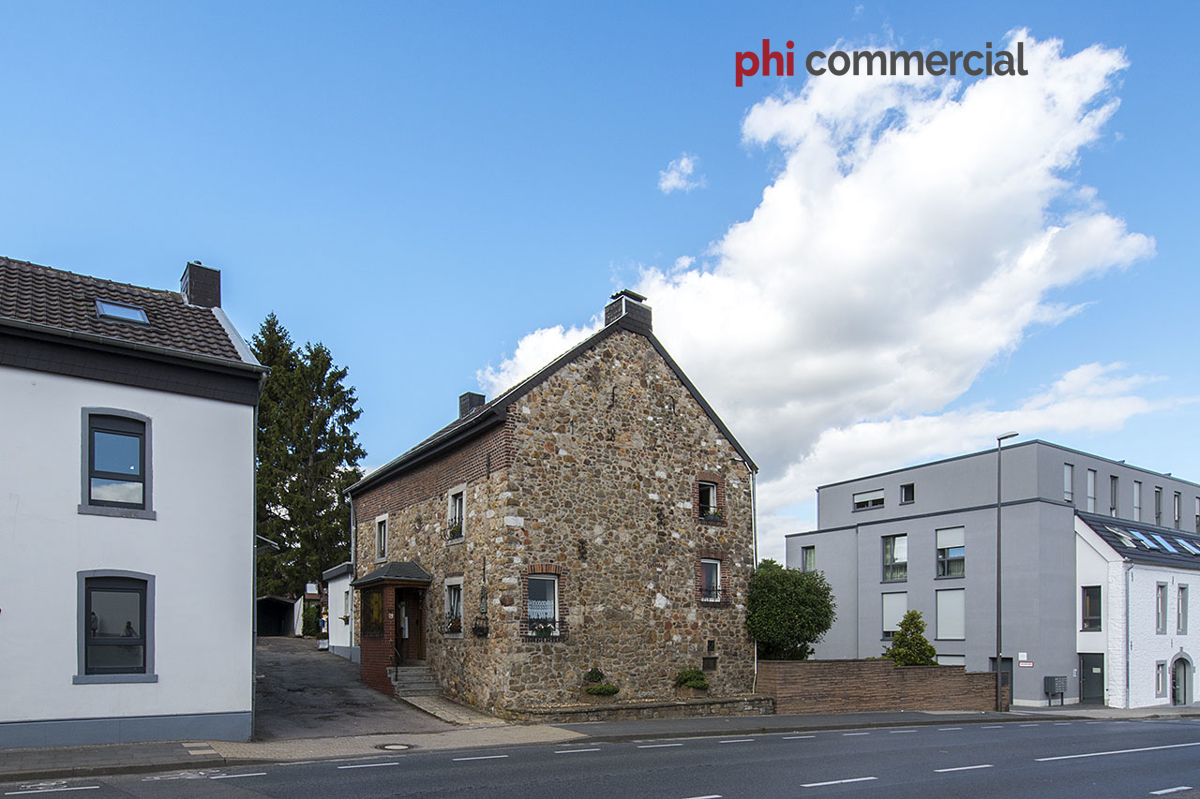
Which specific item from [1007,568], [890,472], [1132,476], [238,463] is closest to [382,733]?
[238,463]

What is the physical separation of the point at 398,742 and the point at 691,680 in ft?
29.6

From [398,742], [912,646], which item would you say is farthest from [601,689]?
[912,646]

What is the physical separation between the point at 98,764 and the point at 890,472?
1534 inches

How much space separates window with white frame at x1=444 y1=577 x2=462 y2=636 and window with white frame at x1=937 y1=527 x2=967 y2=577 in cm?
2404

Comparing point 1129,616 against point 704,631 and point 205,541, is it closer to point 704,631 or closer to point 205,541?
point 704,631

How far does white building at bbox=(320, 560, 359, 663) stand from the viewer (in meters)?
30.6

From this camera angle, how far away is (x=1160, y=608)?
36.8 metres

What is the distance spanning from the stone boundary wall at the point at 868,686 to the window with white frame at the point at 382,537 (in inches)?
478

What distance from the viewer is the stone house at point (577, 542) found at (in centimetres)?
2092

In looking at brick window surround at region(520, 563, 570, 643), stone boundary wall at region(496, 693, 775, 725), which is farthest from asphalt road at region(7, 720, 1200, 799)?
brick window surround at region(520, 563, 570, 643)

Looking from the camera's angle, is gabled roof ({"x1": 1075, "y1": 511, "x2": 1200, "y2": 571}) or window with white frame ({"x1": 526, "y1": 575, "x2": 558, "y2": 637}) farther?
gabled roof ({"x1": 1075, "y1": 511, "x2": 1200, "y2": 571})

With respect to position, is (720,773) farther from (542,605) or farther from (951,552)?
(951,552)

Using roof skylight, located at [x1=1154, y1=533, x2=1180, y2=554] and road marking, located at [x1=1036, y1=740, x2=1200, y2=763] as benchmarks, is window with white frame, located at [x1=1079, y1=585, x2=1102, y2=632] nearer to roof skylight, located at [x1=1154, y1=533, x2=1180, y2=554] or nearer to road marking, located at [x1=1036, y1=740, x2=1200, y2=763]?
roof skylight, located at [x1=1154, y1=533, x2=1180, y2=554]

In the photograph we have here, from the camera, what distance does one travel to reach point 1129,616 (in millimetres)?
34312
